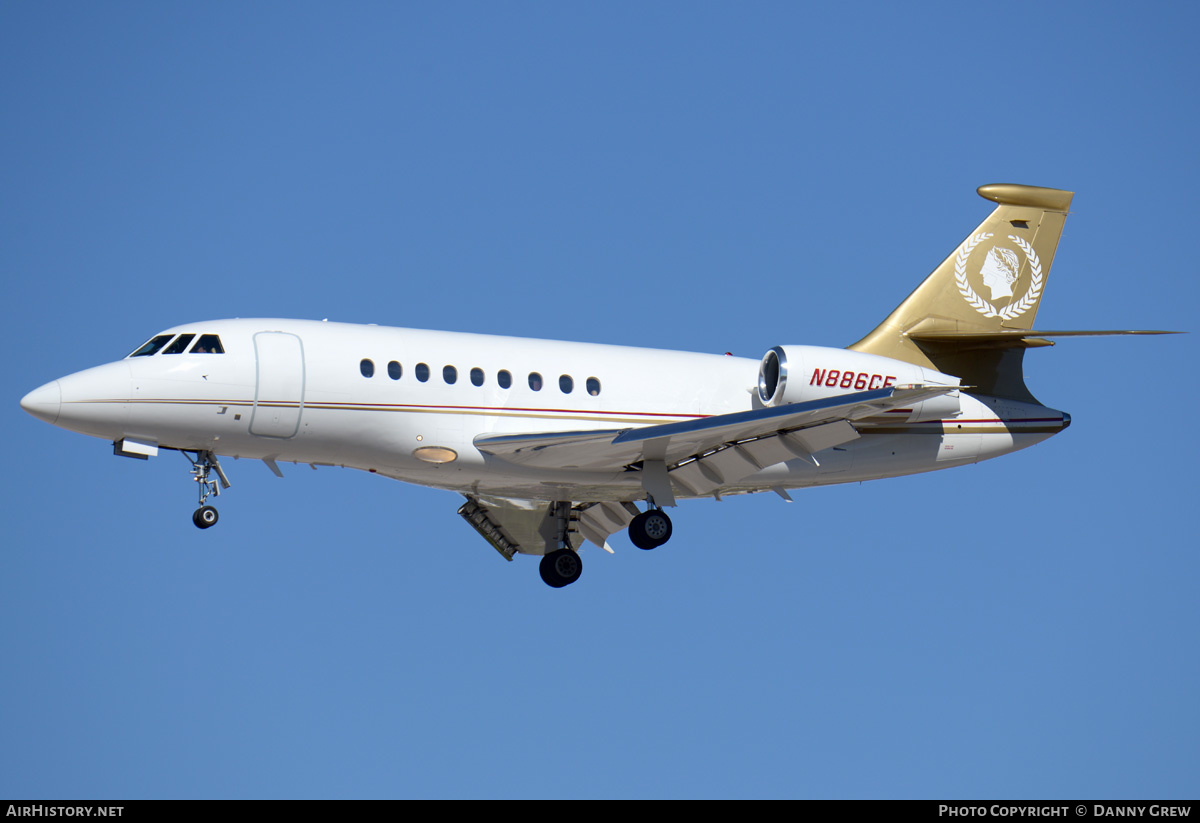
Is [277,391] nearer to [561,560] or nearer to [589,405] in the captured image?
[589,405]

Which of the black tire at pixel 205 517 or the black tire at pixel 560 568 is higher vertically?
the black tire at pixel 560 568

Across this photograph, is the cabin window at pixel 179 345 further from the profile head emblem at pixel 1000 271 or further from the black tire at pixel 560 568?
the profile head emblem at pixel 1000 271

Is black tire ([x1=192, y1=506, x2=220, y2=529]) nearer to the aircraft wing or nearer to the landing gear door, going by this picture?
the landing gear door

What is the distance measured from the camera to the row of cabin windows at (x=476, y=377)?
21.2 m

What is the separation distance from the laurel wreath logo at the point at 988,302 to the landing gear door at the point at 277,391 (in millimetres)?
11560

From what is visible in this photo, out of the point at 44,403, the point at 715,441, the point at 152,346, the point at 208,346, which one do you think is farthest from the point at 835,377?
the point at 44,403

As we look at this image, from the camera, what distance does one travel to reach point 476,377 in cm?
2172

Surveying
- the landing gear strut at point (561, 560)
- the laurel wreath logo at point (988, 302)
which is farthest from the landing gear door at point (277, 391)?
the laurel wreath logo at point (988, 302)

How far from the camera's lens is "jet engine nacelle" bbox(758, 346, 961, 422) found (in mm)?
22578

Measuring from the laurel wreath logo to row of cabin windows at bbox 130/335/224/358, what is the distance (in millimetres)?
12585

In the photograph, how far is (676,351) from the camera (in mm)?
24000
